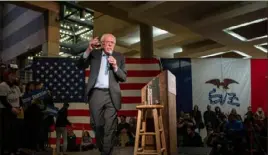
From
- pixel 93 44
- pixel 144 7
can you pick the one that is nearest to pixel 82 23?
pixel 144 7

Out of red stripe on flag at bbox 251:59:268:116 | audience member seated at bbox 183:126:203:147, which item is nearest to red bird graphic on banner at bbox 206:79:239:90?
red stripe on flag at bbox 251:59:268:116

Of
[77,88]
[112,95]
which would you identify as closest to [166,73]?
[112,95]

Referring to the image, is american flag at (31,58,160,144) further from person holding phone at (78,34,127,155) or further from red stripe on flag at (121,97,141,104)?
person holding phone at (78,34,127,155)

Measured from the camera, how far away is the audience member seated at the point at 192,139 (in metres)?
6.16

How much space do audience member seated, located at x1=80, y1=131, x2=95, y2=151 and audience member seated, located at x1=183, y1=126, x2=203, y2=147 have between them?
1659 mm

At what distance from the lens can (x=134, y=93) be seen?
6605 millimetres

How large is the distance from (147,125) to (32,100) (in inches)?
87.9

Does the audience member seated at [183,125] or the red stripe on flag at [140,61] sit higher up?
the red stripe on flag at [140,61]

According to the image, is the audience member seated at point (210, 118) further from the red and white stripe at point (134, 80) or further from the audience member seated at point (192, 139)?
the red and white stripe at point (134, 80)

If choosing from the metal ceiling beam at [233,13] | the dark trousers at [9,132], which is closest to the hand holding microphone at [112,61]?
the dark trousers at [9,132]

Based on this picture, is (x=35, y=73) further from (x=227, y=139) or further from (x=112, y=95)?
(x=112, y=95)

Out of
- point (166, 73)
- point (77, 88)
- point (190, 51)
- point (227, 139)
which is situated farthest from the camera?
point (190, 51)

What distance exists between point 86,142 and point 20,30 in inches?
263

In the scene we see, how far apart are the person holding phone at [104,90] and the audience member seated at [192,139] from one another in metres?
3.97
